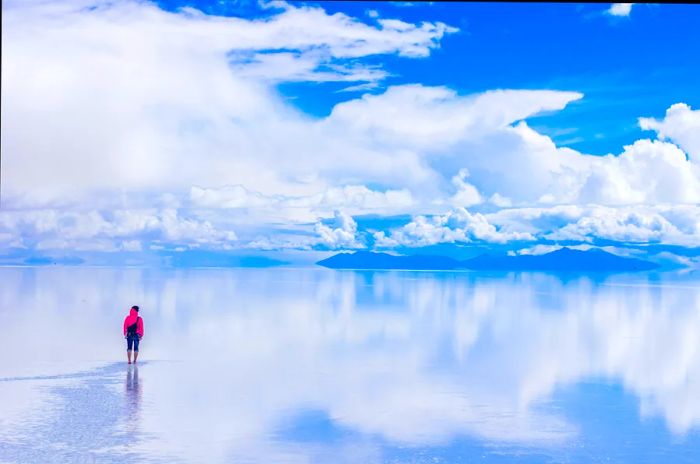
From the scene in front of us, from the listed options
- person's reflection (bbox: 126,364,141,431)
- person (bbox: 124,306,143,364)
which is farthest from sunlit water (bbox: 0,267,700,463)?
person (bbox: 124,306,143,364)

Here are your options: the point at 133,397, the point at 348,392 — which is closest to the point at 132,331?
the point at 133,397

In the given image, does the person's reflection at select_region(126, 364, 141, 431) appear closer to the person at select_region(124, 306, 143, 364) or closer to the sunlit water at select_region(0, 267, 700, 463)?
the sunlit water at select_region(0, 267, 700, 463)

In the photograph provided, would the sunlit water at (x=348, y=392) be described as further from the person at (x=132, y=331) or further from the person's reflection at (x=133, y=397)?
the person at (x=132, y=331)

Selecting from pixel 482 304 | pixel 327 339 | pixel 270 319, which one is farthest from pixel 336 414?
pixel 482 304

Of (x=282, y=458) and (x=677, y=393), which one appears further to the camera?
(x=677, y=393)

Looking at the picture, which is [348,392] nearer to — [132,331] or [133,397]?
[133,397]

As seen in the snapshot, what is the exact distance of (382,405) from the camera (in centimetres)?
1398

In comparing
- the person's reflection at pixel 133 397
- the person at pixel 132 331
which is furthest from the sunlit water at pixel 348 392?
the person at pixel 132 331

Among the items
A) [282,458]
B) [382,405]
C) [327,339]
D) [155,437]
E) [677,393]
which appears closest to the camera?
[282,458]

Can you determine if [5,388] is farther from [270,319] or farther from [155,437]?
[270,319]

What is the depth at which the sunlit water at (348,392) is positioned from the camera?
11.0 metres

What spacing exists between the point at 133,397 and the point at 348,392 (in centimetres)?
384

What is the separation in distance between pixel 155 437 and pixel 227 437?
985 mm

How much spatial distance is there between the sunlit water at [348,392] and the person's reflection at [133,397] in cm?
4
